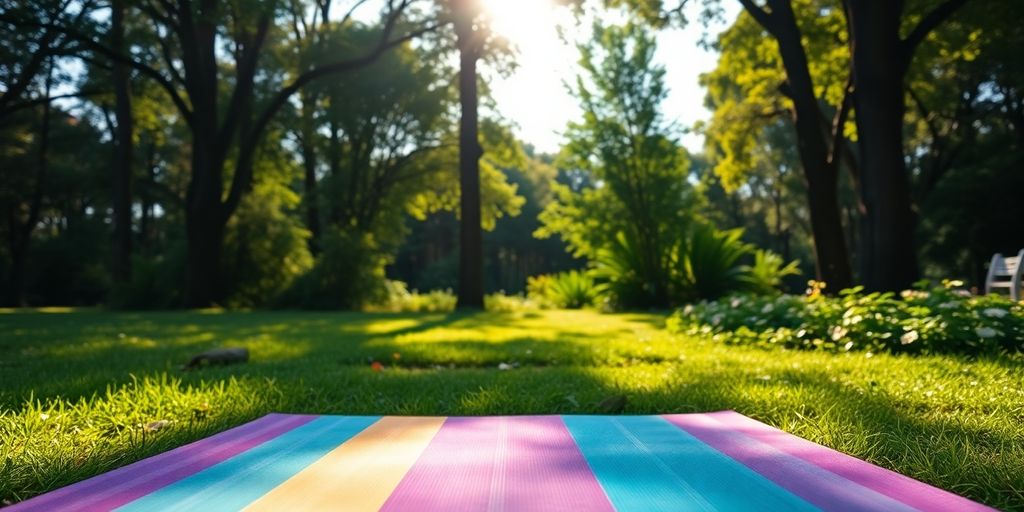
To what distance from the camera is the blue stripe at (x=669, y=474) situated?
1586mm

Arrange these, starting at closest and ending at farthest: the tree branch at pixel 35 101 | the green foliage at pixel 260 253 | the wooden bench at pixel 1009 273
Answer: the wooden bench at pixel 1009 273
the tree branch at pixel 35 101
the green foliage at pixel 260 253

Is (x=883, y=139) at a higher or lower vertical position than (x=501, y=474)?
higher

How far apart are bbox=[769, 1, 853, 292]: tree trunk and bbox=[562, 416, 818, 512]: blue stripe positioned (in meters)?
8.63

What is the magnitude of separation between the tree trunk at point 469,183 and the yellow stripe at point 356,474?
11887mm

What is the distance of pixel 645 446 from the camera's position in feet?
7.29

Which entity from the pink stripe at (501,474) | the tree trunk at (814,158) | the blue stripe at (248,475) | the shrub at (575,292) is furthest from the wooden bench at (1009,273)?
the shrub at (575,292)

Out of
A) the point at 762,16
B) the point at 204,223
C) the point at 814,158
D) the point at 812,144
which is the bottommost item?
the point at 204,223

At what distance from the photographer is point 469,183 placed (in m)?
14.5

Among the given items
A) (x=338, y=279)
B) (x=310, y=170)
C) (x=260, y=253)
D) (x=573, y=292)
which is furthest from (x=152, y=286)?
(x=573, y=292)

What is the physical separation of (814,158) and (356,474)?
992 centimetres

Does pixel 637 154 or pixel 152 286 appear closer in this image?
pixel 637 154

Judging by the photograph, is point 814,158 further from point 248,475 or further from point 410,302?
point 410,302

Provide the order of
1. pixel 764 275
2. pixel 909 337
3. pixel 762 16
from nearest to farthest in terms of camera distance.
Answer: pixel 909 337, pixel 762 16, pixel 764 275

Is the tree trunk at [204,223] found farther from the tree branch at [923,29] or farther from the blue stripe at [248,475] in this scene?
the tree branch at [923,29]
